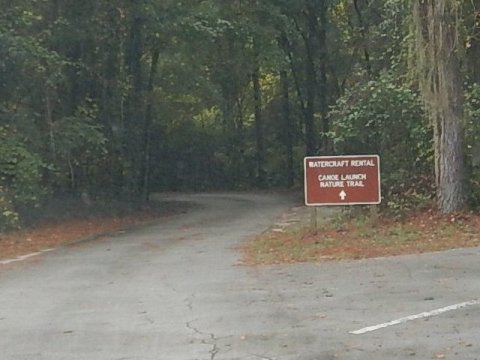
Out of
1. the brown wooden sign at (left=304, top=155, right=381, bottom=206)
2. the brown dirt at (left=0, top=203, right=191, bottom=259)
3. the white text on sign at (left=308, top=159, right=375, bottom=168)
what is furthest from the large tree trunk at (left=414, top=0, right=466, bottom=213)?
the brown dirt at (left=0, top=203, right=191, bottom=259)

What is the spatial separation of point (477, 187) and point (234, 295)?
31.3 feet

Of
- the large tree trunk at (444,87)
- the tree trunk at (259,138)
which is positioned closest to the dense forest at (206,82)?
the large tree trunk at (444,87)

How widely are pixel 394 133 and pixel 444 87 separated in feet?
12.8

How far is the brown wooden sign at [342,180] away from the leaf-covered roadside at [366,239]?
0.69m

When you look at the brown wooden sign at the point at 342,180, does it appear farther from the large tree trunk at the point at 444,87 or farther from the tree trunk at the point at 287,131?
the tree trunk at the point at 287,131

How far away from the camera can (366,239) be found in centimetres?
1775

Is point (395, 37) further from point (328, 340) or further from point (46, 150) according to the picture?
point (328, 340)

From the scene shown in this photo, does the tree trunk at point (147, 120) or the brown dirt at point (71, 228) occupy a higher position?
the tree trunk at point (147, 120)

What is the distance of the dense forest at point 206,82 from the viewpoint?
19344mm

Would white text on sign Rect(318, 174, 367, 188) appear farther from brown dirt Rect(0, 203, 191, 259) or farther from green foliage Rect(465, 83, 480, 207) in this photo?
brown dirt Rect(0, 203, 191, 259)

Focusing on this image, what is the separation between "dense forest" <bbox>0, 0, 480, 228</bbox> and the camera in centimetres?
1934

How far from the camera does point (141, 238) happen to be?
22.1 meters

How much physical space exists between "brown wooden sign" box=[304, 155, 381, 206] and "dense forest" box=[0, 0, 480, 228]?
5.51ft

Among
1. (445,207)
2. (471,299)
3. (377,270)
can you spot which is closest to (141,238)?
(445,207)
